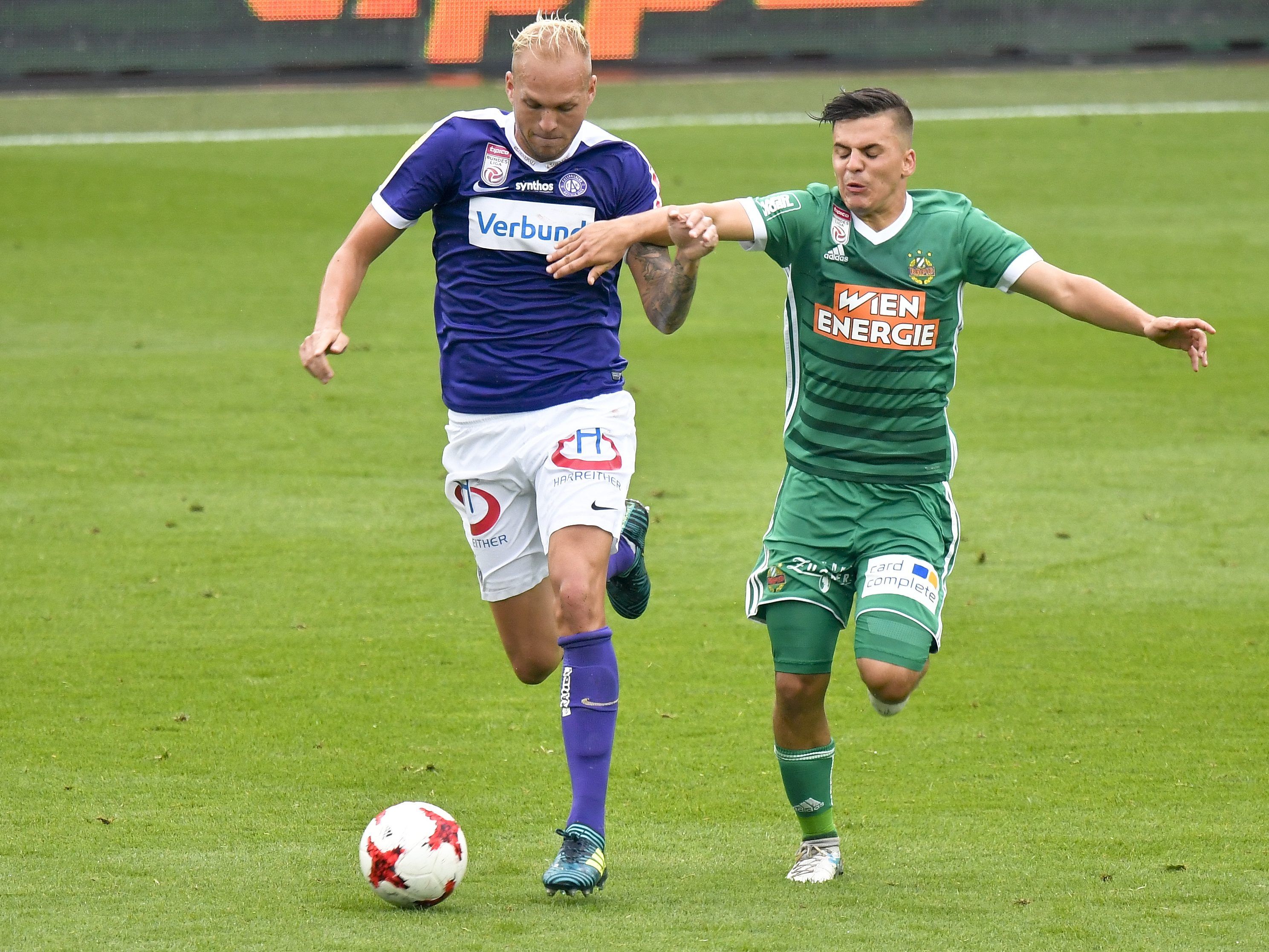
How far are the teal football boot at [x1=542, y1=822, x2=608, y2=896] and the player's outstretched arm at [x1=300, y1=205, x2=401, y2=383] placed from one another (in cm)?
152

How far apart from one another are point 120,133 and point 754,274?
418 inches

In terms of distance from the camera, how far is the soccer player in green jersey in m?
5.30

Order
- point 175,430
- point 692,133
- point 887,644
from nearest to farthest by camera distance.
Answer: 1. point 887,644
2. point 175,430
3. point 692,133

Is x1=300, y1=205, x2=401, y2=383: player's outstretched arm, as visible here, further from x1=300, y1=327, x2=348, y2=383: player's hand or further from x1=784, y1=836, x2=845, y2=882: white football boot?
x1=784, y1=836, x2=845, y2=882: white football boot

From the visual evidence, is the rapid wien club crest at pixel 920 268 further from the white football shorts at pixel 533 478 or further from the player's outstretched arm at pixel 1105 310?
the white football shorts at pixel 533 478

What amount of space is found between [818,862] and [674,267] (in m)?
1.87

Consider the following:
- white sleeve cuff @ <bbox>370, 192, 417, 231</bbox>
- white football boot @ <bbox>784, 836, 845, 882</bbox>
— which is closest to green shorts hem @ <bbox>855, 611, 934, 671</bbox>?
white football boot @ <bbox>784, 836, 845, 882</bbox>

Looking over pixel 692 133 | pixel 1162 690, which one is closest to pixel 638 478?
pixel 1162 690

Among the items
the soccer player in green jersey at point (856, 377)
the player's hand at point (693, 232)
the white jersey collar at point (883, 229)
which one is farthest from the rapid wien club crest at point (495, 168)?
the white jersey collar at point (883, 229)

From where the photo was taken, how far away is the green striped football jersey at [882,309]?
17.6ft

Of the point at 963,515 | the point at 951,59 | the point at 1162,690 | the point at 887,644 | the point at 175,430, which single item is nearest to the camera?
the point at 887,644

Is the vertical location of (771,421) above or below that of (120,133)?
below

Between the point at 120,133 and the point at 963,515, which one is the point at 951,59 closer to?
the point at 120,133

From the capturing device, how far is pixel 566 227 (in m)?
5.65
